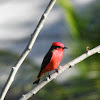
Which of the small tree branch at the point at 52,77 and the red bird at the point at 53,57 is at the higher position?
the red bird at the point at 53,57

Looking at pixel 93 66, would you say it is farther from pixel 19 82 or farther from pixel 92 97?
pixel 19 82

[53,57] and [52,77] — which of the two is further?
[53,57]

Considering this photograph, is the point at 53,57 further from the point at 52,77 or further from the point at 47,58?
the point at 52,77

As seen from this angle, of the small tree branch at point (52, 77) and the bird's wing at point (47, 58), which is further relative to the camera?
the bird's wing at point (47, 58)

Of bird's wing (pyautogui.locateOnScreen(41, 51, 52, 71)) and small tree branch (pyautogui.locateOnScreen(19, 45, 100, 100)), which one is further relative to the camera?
bird's wing (pyautogui.locateOnScreen(41, 51, 52, 71))

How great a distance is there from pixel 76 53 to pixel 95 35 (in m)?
0.11

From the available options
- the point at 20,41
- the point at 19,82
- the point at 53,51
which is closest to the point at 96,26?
the point at 19,82

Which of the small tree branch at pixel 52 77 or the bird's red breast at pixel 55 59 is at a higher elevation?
the bird's red breast at pixel 55 59

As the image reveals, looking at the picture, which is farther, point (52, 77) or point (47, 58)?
point (47, 58)

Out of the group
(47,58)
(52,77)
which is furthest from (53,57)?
(52,77)

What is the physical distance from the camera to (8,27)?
1887 millimetres

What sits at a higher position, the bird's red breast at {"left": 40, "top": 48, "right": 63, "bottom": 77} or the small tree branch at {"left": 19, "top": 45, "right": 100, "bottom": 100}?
the bird's red breast at {"left": 40, "top": 48, "right": 63, "bottom": 77}

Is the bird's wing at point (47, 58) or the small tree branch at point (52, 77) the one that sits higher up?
the bird's wing at point (47, 58)

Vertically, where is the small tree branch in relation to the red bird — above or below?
below
